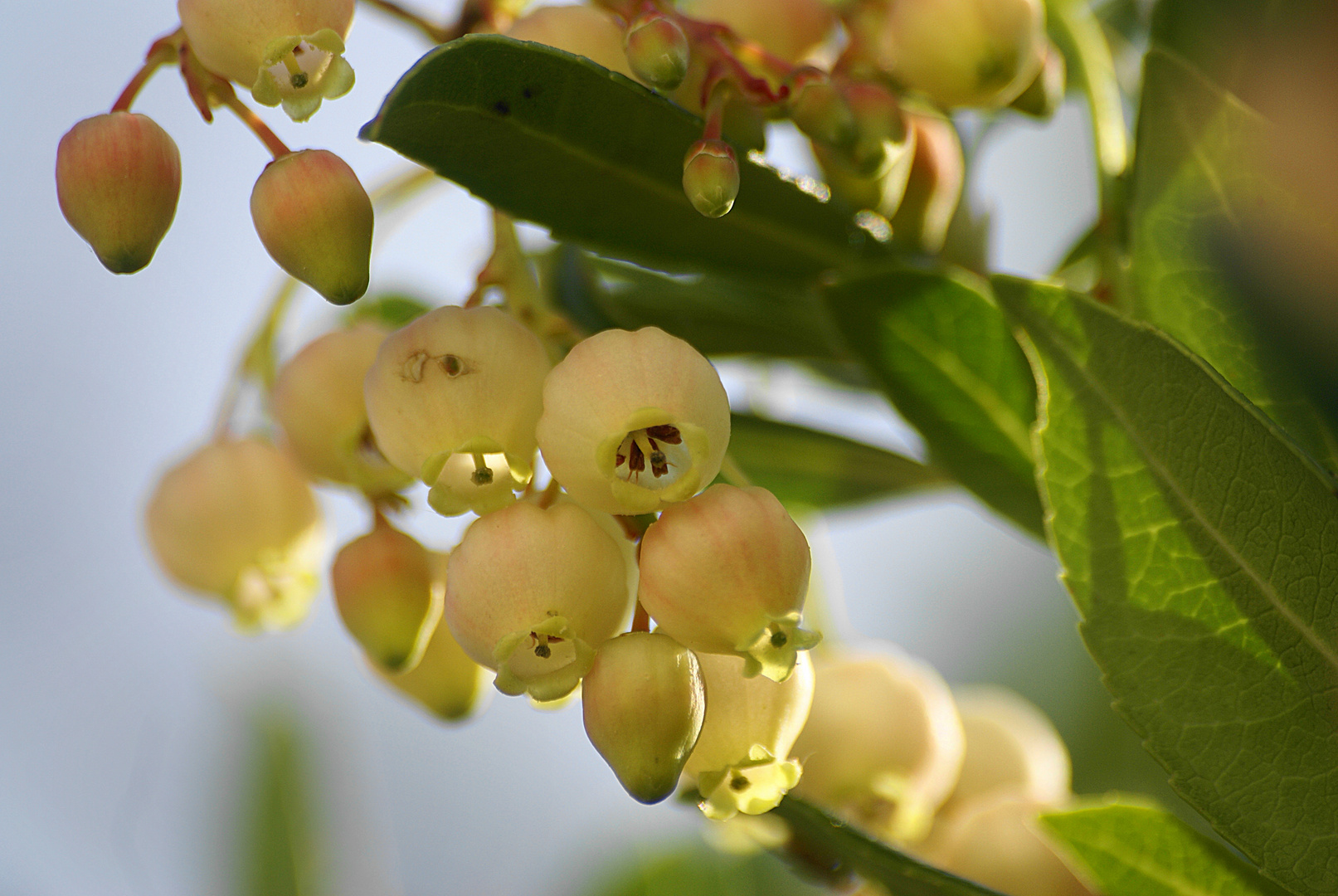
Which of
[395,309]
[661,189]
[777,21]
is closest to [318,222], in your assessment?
[661,189]

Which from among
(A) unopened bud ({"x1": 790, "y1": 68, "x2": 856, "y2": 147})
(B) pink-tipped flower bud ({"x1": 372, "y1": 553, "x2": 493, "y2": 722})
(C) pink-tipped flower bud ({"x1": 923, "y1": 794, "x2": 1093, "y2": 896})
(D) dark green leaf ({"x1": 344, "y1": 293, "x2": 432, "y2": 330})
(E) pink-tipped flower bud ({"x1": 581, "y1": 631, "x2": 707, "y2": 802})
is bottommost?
(D) dark green leaf ({"x1": 344, "y1": 293, "x2": 432, "y2": 330})

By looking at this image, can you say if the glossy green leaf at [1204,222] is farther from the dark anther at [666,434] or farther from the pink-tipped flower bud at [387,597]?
the pink-tipped flower bud at [387,597]

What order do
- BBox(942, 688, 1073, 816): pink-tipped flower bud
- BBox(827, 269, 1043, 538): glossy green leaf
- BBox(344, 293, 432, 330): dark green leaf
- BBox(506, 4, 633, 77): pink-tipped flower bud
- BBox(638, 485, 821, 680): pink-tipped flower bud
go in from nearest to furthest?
BBox(638, 485, 821, 680): pink-tipped flower bud → BBox(506, 4, 633, 77): pink-tipped flower bud → BBox(827, 269, 1043, 538): glossy green leaf → BBox(942, 688, 1073, 816): pink-tipped flower bud → BBox(344, 293, 432, 330): dark green leaf

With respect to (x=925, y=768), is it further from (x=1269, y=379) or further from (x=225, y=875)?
(x=225, y=875)

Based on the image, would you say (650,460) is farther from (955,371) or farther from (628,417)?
(955,371)

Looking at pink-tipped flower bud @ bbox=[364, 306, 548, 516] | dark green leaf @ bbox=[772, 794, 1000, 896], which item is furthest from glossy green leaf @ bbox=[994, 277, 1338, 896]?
pink-tipped flower bud @ bbox=[364, 306, 548, 516]

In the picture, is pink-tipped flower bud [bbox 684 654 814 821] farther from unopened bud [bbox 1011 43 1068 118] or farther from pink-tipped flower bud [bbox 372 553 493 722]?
unopened bud [bbox 1011 43 1068 118]
